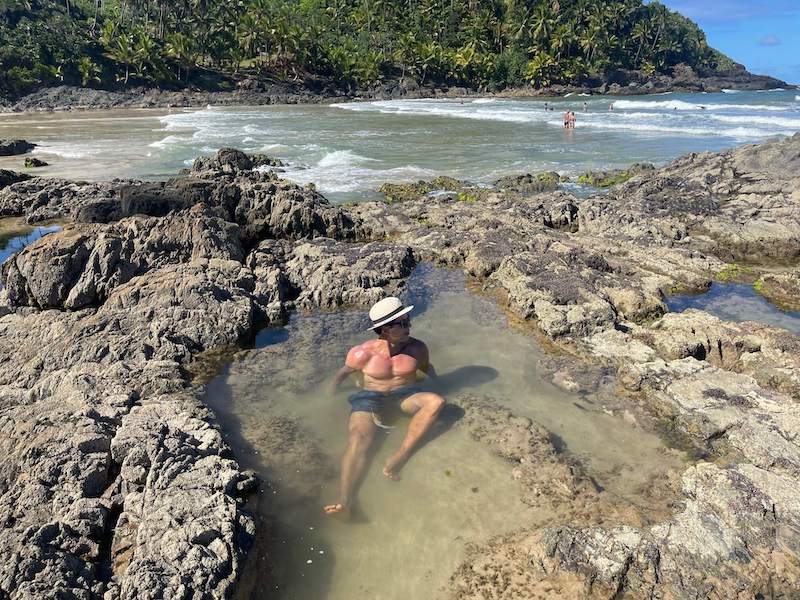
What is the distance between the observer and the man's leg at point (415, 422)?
15.2 ft

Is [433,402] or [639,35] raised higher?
[639,35]

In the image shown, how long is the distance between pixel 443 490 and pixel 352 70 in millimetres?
87505

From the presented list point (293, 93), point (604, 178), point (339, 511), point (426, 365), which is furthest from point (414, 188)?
point (293, 93)

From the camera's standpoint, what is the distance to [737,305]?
8.16 metres

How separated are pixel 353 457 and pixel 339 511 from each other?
0.57 m

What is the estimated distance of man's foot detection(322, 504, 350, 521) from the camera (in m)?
4.14

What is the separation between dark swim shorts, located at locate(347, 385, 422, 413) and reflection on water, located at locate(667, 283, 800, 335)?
189 inches

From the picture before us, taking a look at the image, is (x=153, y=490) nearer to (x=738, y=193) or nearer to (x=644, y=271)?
(x=644, y=271)

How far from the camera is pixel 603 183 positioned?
57.0 feet

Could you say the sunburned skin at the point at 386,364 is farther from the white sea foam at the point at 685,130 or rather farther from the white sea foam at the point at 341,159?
the white sea foam at the point at 685,130

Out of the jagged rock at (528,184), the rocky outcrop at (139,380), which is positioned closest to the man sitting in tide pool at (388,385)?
the rocky outcrop at (139,380)

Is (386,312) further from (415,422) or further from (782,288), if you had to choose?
(782,288)

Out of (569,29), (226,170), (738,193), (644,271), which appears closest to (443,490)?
(644,271)

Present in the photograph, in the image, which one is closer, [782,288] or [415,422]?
[415,422]
